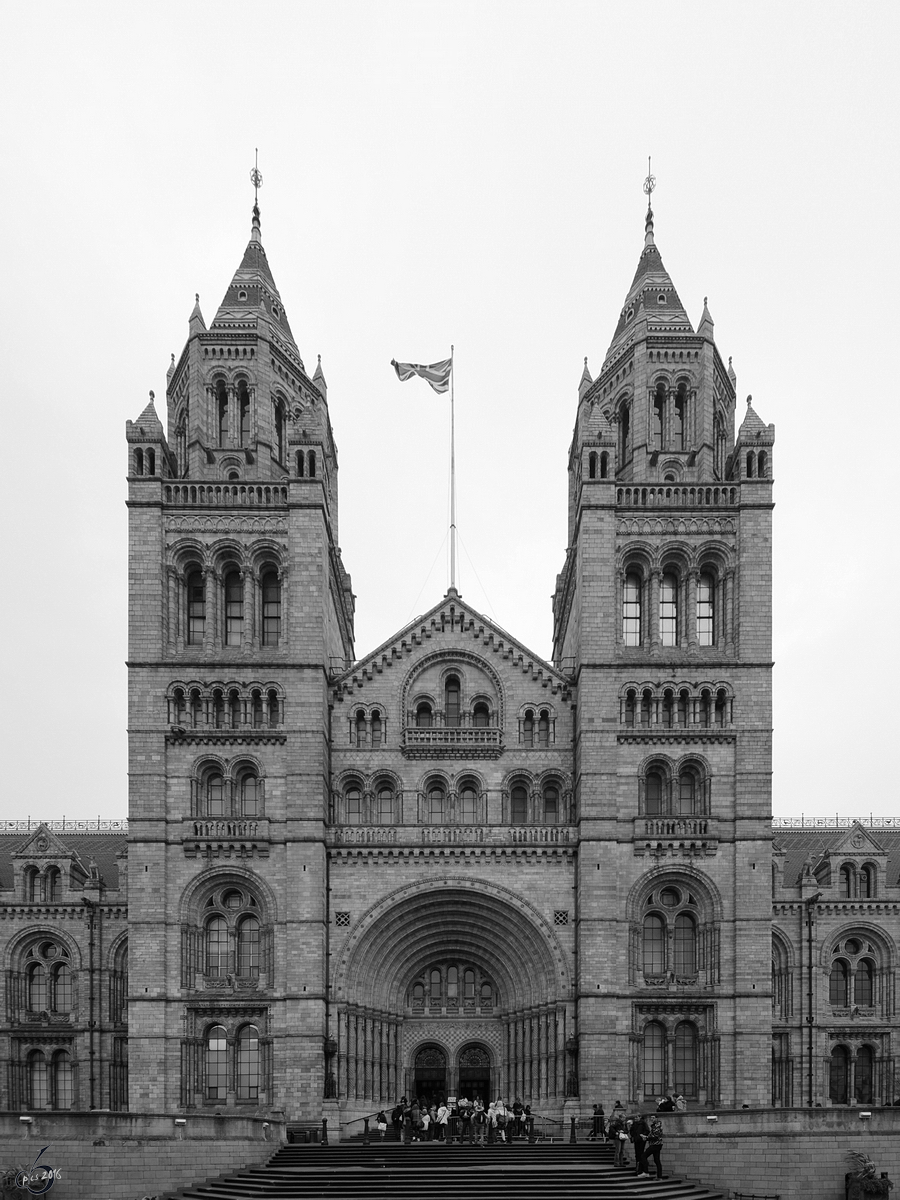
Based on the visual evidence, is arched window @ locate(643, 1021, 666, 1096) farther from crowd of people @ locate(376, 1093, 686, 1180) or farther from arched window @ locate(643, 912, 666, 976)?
arched window @ locate(643, 912, 666, 976)

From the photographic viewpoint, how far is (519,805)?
55688 mm

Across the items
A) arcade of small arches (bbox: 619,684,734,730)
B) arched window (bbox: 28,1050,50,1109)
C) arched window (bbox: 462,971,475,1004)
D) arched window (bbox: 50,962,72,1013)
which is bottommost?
arched window (bbox: 28,1050,50,1109)

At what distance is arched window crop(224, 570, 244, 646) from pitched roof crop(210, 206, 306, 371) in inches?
434

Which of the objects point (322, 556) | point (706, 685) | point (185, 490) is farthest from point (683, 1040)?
point (185, 490)

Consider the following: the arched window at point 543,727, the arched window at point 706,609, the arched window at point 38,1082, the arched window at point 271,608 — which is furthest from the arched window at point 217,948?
the arched window at point 706,609

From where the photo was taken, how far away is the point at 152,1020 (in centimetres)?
5134

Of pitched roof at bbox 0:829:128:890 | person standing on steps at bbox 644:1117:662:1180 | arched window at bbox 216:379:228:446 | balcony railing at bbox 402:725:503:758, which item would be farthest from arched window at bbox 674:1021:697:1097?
arched window at bbox 216:379:228:446

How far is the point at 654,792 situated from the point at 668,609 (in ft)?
25.5

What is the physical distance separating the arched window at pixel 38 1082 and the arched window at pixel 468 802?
2348 centimetres

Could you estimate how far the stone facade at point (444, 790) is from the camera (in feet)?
171

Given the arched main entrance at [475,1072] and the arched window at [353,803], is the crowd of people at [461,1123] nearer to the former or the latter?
the arched main entrance at [475,1072]

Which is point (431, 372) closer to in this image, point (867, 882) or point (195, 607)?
point (195, 607)

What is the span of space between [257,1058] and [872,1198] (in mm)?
23525

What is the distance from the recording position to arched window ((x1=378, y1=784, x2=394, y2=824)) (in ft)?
181
